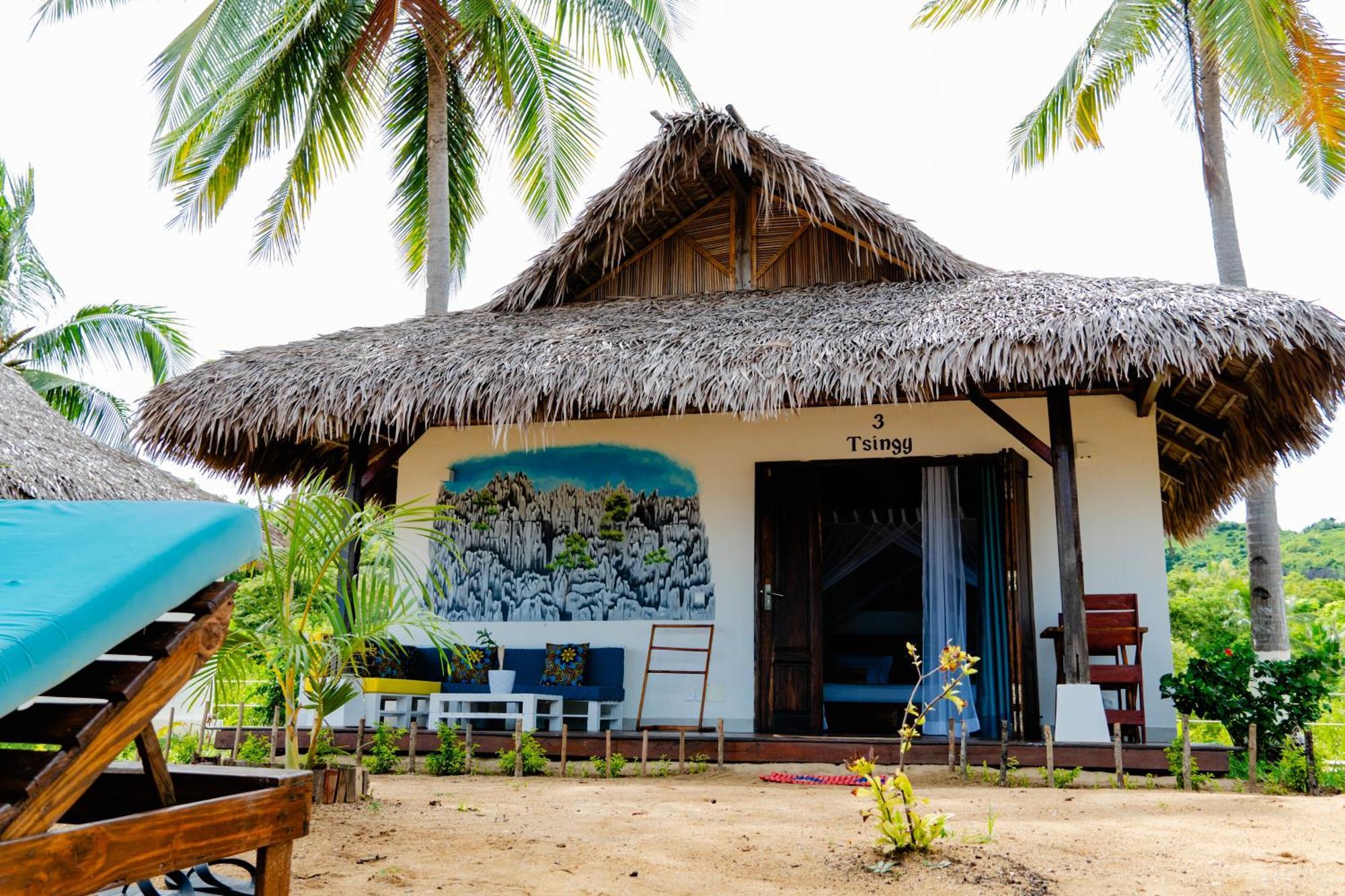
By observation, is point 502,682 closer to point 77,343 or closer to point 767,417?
point 767,417

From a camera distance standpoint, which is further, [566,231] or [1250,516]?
[1250,516]

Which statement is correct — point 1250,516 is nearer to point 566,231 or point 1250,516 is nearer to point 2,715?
point 566,231

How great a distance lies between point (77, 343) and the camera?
13.7 meters

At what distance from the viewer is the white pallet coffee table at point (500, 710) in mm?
6328

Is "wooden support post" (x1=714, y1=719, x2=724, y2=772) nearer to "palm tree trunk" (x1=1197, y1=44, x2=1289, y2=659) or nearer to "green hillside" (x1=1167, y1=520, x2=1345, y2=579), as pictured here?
"palm tree trunk" (x1=1197, y1=44, x2=1289, y2=659)

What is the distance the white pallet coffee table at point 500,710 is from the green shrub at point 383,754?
33 cm

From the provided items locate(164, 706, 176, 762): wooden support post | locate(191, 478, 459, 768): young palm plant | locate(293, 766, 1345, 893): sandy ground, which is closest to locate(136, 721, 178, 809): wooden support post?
locate(293, 766, 1345, 893): sandy ground

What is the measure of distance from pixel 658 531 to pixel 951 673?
2024 millimetres

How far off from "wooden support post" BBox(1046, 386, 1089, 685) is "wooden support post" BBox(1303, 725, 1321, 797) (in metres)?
0.99

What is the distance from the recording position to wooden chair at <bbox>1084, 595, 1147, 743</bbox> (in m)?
5.70

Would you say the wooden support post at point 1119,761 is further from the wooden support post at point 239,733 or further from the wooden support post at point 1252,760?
the wooden support post at point 239,733

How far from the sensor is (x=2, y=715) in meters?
1.57

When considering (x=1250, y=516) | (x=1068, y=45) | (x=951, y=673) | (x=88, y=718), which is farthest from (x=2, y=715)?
(x=1068, y=45)

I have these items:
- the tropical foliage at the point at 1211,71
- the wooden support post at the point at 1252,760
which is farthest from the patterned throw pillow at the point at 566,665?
the tropical foliage at the point at 1211,71
